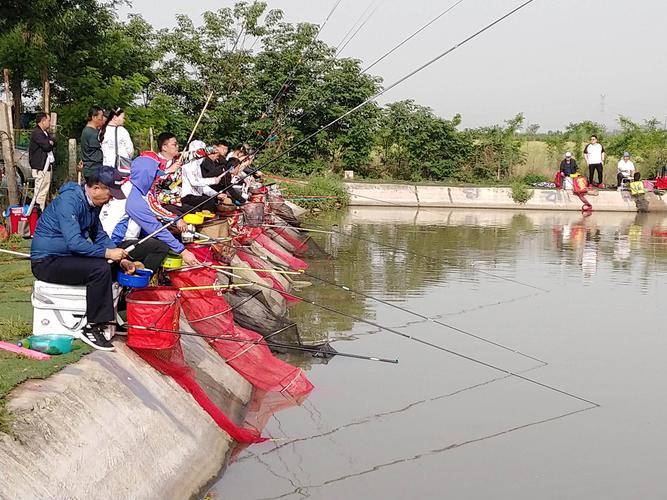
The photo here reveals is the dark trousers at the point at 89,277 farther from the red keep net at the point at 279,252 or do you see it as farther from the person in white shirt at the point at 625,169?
the person in white shirt at the point at 625,169

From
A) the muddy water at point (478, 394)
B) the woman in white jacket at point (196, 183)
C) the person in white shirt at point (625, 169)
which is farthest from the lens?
the person in white shirt at point (625, 169)

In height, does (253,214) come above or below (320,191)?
above

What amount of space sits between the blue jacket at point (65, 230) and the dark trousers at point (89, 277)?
65 mm

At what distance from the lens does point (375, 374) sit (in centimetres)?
903

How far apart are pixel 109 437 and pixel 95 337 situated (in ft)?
3.91

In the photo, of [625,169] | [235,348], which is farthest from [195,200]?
[625,169]

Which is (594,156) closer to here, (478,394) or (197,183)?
(197,183)

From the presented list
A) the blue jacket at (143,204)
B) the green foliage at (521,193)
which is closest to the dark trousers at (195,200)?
the blue jacket at (143,204)

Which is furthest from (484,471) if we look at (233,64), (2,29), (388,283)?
(233,64)

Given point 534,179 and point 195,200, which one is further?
point 534,179

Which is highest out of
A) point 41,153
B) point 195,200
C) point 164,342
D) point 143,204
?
point 41,153

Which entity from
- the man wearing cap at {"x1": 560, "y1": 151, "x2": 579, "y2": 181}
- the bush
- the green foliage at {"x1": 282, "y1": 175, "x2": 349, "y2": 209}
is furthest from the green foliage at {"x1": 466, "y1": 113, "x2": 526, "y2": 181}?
the green foliage at {"x1": 282, "y1": 175, "x2": 349, "y2": 209}

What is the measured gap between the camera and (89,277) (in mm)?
6316

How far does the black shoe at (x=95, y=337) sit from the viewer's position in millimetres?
6383
